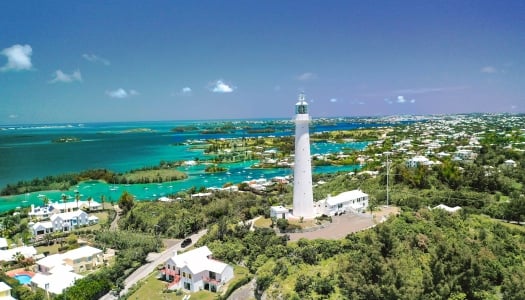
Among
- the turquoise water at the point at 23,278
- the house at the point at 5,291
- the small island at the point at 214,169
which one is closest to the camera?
the house at the point at 5,291

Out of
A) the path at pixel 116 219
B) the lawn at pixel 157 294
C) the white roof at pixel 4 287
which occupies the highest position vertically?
the white roof at pixel 4 287

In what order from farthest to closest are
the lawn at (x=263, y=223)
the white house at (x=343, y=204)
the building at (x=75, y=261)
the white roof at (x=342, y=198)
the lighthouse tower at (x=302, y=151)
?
1. the white roof at (x=342, y=198)
2. the white house at (x=343, y=204)
3. the lawn at (x=263, y=223)
4. the lighthouse tower at (x=302, y=151)
5. the building at (x=75, y=261)

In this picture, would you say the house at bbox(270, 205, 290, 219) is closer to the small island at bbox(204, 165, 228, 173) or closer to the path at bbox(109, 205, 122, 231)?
the path at bbox(109, 205, 122, 231)

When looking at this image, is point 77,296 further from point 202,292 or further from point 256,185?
point 256,185

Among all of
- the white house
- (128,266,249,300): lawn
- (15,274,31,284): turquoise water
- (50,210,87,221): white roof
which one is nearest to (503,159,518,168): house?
the white house

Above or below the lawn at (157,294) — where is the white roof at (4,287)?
above

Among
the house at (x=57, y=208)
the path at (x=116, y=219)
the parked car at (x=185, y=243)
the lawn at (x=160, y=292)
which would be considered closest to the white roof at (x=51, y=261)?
the lawn at (x=160, y=292)

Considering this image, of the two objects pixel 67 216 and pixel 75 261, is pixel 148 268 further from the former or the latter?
pixel 67 216

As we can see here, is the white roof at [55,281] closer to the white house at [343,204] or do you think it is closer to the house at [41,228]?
the house at [41,228]
